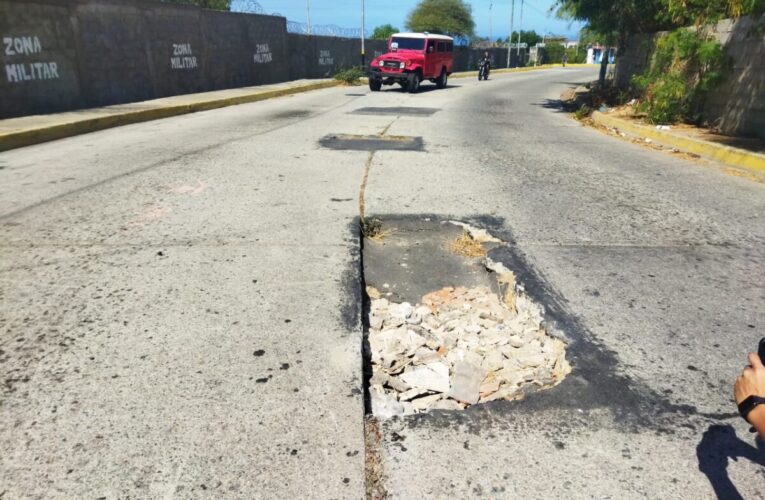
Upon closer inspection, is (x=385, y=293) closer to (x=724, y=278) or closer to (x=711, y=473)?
(x=711, y=473)

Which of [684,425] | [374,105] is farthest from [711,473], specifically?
[374,105]

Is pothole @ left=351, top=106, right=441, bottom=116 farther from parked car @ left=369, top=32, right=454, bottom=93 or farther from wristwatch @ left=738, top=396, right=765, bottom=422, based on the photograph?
wristwatch @ left=738, top=396, right=765, bottom=422

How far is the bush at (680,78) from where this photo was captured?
32.6 feet

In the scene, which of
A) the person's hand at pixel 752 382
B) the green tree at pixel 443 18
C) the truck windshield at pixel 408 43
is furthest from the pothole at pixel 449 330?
the green tree at pixel 443 18

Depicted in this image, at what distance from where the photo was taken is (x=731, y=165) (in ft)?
25.2

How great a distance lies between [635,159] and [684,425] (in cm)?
674

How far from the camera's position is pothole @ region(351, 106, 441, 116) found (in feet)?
44.3

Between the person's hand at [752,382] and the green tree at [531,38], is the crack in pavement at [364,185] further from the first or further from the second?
the green tree at [531,38]

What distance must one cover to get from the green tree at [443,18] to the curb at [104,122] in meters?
61.2

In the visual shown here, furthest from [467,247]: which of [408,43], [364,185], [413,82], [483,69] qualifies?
[483,69]

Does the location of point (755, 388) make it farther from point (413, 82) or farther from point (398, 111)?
point (413, 82)

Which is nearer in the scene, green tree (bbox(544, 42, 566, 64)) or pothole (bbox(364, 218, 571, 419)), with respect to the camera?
pothole (bbox(364, 218, 571, 419))

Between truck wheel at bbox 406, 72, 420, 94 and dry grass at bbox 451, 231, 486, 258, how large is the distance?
17.3m

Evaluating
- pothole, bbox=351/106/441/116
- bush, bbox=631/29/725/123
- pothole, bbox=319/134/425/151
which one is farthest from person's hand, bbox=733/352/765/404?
pothole, bbox=351/106/441/116
